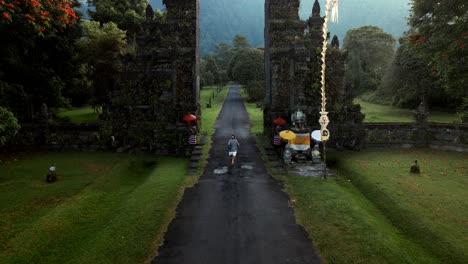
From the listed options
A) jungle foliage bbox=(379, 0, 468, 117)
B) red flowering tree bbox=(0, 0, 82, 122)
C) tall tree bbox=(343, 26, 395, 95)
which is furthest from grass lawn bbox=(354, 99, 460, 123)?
red flowering tree bbox=(0, 0, 82, 122)

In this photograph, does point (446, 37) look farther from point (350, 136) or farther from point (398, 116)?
point (398, 116)

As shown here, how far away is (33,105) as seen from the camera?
33.8m

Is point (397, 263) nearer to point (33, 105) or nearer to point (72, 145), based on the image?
point (72, 145)

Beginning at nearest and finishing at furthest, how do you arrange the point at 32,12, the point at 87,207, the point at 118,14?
the point at 87,207 → the point at 32,12 → the point at 118,14

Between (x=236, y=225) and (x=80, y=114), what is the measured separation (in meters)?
35.9

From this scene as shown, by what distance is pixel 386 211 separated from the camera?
602 inches

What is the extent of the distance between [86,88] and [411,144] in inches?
1217

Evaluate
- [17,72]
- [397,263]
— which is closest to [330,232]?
[397,263]

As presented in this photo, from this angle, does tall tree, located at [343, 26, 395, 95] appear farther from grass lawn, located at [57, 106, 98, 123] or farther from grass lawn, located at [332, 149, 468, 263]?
grass lawn, located at [57, 106, 98, 123]

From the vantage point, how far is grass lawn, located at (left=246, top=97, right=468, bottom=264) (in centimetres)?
1154

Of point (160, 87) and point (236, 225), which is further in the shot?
point (160, 87)

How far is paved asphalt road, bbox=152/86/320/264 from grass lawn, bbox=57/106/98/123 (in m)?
23.4

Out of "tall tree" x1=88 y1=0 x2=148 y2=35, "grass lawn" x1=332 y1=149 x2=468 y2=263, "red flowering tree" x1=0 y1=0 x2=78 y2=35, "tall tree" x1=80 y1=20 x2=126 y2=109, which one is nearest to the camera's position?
"grass lawn" x1=332 y1=149 x2=468 y2=263

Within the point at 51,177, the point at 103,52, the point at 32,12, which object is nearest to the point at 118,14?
the point at 103,52
